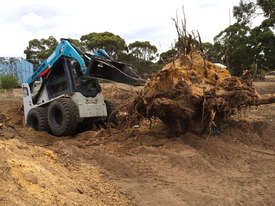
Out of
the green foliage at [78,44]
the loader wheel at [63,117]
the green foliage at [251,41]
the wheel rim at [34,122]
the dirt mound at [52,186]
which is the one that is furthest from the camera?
the green foliage at [78,44]

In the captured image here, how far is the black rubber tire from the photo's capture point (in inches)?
265

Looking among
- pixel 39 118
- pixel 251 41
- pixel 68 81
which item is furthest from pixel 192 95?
pixel 251 41

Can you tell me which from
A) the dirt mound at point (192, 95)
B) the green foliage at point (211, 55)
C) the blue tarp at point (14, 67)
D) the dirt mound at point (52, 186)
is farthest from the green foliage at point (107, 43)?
the dirt mound at point (52, 186)

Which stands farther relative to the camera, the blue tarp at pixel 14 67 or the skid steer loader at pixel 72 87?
the blue tarp at pixel 14 67

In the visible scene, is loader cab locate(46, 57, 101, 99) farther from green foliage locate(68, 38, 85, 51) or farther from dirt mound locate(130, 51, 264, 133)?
green foliage locate(68, 38, 85, 51)

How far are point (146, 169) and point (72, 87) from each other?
3518 mm

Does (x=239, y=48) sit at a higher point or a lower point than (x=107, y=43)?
lower

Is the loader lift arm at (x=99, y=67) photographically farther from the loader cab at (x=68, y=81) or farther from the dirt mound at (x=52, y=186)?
the dirt mound at (x=52, y=186)

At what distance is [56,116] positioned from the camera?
21.3ft

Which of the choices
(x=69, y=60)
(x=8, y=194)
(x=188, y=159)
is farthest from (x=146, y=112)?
(x=8, y=194)

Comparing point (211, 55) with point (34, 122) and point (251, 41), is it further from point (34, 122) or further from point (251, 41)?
point (251, 41)

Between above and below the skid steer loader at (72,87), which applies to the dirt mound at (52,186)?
below

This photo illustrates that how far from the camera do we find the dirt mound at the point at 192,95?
4.46 metres

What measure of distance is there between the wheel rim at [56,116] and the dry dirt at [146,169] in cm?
73
